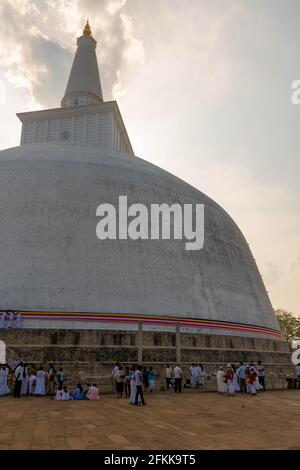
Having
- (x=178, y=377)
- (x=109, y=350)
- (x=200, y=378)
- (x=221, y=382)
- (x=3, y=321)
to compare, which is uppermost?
(x=3, y=321)

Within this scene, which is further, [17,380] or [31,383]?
[31,383]

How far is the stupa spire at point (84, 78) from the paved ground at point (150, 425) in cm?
2823

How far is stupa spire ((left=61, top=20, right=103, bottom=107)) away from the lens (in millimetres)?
34594

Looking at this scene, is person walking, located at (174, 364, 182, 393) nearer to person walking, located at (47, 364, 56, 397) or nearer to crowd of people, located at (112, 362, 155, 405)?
crowd of people, located at (112, 362, 155, 405)

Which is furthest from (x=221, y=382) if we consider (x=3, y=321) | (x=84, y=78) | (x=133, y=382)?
(x=84, y=78)

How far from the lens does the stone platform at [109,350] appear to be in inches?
619

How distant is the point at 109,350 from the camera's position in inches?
645

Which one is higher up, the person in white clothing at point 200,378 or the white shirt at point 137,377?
the white shirt at point 137,377

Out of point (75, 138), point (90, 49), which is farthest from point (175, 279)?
point (90, 49)

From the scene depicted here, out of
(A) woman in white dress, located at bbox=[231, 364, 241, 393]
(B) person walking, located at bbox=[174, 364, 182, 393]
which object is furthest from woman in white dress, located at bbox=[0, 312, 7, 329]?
(A) woman in white dress, located at bbox=[231, 364, 241, 393]

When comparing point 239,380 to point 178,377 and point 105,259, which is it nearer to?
point 178,377

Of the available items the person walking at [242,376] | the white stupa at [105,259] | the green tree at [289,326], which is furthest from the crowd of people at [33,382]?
the green tree at [289,326]

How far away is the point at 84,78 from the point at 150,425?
1321 inches

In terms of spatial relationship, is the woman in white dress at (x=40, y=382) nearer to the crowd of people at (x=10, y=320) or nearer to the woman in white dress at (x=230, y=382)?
the crowd of people at (x=10, y=320)
